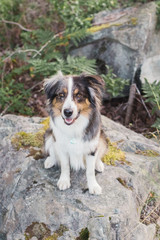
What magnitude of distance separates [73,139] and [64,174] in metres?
0.56

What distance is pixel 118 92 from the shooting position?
615cm

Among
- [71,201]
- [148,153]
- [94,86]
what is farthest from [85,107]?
[148,153]

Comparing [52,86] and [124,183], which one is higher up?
[52,86]

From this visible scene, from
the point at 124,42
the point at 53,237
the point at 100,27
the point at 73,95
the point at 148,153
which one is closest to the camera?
the point at 53,237

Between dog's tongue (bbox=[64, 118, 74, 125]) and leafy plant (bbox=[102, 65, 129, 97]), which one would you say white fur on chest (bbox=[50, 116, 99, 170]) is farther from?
leafy plant (bbox=[102, 65, 129, 97])

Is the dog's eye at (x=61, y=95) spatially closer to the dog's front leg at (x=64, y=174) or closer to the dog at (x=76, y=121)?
the dog at (x=76, y=121)

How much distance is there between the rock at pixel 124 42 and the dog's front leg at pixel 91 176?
3577 mm

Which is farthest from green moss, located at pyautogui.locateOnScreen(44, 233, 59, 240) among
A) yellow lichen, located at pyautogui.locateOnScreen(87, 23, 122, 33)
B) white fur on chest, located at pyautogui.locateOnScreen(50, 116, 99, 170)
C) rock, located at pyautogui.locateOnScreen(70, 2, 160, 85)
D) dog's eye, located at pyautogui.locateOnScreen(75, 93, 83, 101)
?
yellow lichen, located at pyautogui.locateOnScreen(87, 23, 122, 33)

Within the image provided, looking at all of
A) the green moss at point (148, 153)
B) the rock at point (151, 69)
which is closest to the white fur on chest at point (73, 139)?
the green moss at point (148, 153)

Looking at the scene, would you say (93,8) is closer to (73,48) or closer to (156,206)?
(73,48)

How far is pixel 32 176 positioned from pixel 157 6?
18.5 feet

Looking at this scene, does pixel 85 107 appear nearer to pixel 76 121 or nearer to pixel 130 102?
pixel 76 121

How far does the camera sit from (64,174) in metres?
3.42

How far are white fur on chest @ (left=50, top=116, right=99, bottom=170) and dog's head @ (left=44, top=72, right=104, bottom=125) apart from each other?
14 cm
